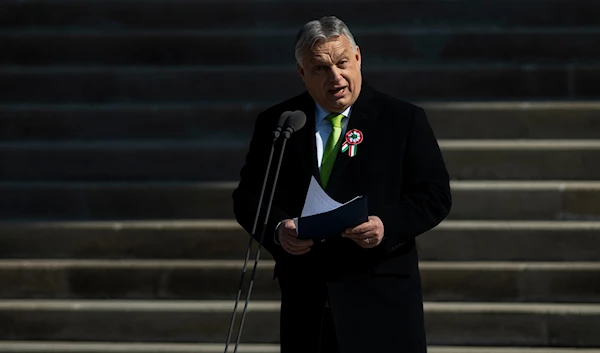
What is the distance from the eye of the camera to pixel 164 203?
743 cm

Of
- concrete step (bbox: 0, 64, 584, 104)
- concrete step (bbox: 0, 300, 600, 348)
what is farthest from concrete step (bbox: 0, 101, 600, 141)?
concrete step (bbox: 0, 300, 600, 348)

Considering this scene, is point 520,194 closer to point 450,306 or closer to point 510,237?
point 510,237

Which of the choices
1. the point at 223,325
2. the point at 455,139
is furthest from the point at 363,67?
the point at 223,325

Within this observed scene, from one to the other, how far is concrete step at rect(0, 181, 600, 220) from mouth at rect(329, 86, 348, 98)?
284 cm

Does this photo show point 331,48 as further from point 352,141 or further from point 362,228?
point 362,228

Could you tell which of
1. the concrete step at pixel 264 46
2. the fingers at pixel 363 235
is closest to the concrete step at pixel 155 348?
the concrete step at pixel 264 46

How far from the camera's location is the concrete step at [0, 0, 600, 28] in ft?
26.7

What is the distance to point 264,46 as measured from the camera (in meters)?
8.19

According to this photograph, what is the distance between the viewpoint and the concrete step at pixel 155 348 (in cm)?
672

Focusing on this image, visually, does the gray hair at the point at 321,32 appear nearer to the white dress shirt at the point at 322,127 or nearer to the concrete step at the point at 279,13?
the white dress shirt at the point at 322,127

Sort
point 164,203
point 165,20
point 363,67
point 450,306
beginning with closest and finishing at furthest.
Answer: point 450,306 → point 164,203 → point 363,67 → point 165,20

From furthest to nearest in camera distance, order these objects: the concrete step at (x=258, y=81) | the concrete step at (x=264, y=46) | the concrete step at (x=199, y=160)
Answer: the concrete step at (x=264, y=46)
the concrete step at (x=258, y=81)
the concrete step at (x=199, y=160)

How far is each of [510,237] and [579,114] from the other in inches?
39.2

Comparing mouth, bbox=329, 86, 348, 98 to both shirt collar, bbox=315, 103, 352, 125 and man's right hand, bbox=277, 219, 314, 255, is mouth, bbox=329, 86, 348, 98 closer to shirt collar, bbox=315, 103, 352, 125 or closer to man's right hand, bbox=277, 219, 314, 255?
shirt collar, bbox=315, 103, 352, 125
